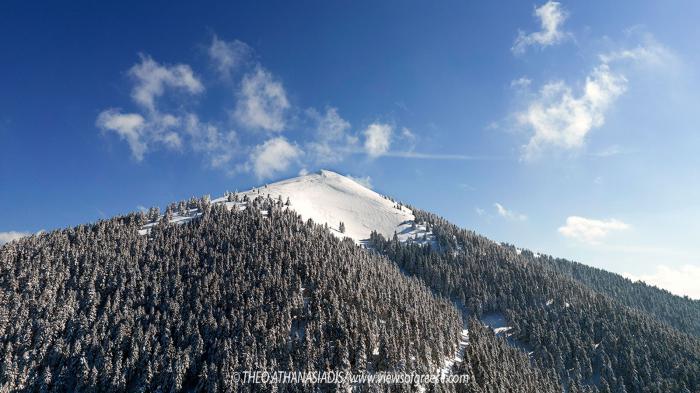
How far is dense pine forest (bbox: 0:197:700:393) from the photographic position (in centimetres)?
11581

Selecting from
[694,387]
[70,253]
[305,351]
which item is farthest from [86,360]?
[694,387]

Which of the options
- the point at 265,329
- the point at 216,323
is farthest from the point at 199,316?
the point at 265,329

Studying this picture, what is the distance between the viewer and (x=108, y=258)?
185 meters

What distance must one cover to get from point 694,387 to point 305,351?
515 ft

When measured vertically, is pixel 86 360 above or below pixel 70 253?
below

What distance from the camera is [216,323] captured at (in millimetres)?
135500

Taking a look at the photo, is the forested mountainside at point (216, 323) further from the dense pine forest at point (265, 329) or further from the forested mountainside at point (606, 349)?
the forested mountainside at point (606, 349)

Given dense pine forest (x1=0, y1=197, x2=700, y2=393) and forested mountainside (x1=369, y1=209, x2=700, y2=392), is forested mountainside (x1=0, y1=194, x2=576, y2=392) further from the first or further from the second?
forested mountainside (x1=369, y1=209, x2=700, y2=392)

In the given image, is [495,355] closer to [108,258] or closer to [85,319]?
[85,319]

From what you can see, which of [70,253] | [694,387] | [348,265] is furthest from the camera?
[70,253]

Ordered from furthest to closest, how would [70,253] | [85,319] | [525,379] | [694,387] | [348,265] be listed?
[70,253] < [348,265] < [694,387] < [85,319] < [525,379]

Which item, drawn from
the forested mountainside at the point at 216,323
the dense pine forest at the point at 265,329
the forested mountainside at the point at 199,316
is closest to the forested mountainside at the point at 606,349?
the dense pine forest at the point at 265,329

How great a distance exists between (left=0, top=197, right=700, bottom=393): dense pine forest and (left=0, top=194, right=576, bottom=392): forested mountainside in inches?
21.8

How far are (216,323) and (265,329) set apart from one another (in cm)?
2193
